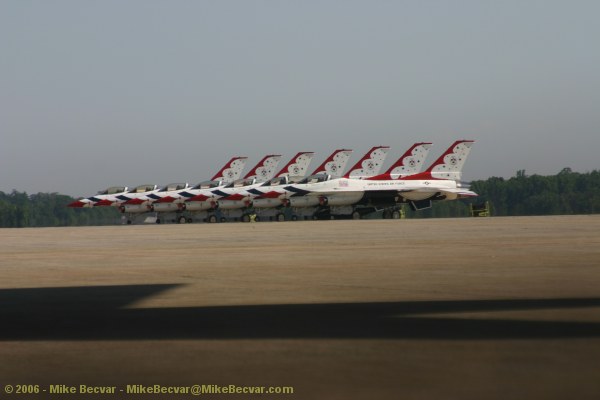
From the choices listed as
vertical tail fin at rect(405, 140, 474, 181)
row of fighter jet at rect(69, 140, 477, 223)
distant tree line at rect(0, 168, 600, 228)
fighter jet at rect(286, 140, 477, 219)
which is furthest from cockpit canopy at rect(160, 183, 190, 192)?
distant tree line at rect(0, 168, 600, 228)

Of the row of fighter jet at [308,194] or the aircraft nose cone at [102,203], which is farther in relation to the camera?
the aircraft nose cone at [102,203]

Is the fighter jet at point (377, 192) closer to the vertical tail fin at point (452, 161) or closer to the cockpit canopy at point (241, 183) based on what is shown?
the vertical tail fin at point (452, 161)

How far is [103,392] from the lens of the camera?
21.0 ft

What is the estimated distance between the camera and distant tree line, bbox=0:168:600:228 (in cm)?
12962

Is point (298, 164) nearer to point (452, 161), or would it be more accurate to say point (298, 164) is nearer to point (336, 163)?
point (336, 163)

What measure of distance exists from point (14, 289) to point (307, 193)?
5488 cm

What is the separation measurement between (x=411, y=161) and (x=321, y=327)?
68.7 metres

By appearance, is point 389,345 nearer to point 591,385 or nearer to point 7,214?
point 591,385

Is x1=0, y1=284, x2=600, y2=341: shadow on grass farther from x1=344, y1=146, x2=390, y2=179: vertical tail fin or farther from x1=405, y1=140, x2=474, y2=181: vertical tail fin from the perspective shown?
x1=344, y1=146, x2=390, y2=179: vertical tail fin

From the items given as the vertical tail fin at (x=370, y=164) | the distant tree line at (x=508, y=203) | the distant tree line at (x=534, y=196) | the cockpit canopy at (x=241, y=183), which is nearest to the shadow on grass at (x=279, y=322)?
the cockpit canopy at (x=241, y=183)

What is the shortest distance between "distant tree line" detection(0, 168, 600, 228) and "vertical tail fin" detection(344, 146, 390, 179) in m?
46.0

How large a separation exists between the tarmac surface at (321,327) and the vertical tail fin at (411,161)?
5796 centimetres

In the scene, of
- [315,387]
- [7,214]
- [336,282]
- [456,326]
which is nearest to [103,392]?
[315,387]

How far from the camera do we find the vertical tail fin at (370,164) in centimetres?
8075
